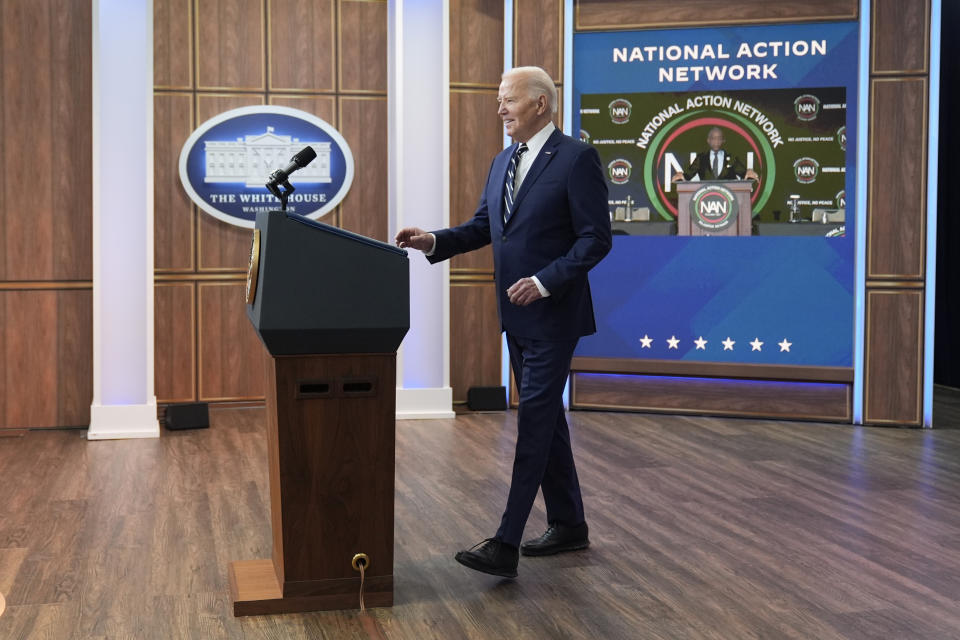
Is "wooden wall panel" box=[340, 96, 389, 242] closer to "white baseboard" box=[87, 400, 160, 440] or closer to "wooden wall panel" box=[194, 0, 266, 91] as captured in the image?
"wooden wall panel" box=[194, 0, 266, 91]

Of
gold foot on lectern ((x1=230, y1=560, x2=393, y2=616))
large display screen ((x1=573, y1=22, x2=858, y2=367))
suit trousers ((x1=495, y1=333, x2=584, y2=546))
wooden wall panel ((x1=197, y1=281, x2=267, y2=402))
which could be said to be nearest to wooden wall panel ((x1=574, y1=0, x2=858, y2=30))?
large display screen ((x1=573, y1=22, x2=858, y2=367))

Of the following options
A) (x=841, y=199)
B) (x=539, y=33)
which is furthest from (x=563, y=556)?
(x=539, y=33)

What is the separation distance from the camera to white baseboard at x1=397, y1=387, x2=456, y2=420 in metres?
6.38

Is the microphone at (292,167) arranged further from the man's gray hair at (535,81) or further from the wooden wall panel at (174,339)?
the wooden wall panel at (174,339)

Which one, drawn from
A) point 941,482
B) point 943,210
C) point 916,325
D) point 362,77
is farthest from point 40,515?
point 943,210

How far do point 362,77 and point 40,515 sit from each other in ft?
11.9

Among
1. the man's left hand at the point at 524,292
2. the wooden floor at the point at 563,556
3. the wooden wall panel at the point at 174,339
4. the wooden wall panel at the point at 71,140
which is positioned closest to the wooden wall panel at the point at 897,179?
the wooden floor at the point at 563,556

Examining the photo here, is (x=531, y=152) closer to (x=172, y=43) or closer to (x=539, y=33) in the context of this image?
(x=539, y=33)

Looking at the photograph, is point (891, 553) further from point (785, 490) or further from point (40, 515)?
point (40, 515)

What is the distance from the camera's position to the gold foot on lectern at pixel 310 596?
9.64 feet

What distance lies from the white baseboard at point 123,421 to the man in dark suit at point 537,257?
307 cm

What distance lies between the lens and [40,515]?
4.07m

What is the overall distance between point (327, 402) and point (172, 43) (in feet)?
13.9

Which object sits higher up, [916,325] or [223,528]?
[916,325]
